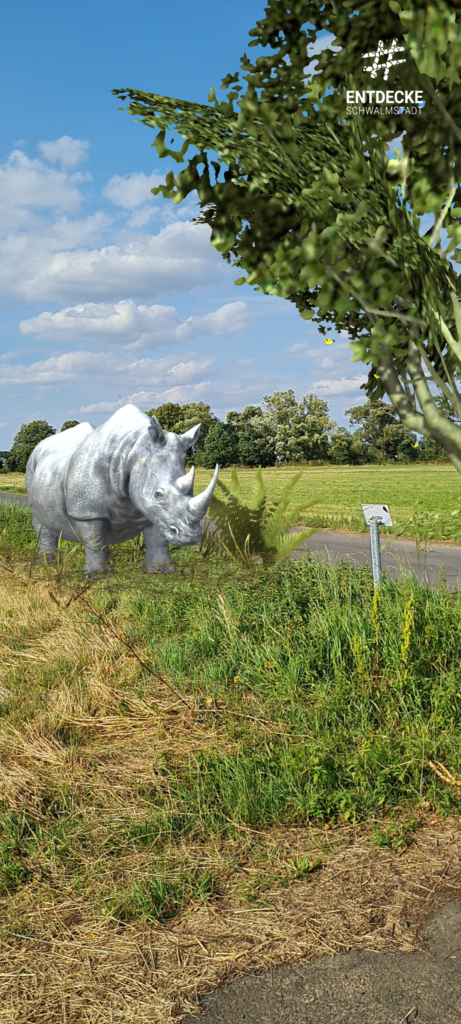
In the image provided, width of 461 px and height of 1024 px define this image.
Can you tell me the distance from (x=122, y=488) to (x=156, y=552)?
2.45 ft

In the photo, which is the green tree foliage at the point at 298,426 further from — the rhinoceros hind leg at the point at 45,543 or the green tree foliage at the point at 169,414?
the rhinoceros hind leg at the point at 45,543

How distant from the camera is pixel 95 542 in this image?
695 centimetres

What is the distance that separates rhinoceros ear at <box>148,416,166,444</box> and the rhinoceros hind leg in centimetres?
286

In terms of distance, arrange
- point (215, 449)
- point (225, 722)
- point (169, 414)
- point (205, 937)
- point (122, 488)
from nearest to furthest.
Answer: point (205, 937), point (225, 722), point (122, 488), point (215, 449), point (169, 414)

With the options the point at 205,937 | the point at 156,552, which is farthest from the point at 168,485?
the point at 205,937

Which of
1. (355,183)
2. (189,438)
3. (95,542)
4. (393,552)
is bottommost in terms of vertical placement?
(393,552)

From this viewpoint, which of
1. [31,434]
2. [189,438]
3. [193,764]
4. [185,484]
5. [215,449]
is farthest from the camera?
[215,449]

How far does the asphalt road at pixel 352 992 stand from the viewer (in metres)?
2.43

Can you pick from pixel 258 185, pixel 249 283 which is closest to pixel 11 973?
pixel 249 283

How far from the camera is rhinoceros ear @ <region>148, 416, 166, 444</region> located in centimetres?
595

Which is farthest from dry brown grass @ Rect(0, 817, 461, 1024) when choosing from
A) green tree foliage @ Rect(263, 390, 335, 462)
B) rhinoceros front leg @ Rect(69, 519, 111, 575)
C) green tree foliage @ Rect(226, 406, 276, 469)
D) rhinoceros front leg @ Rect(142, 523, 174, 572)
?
green tree foliage @ Rect(263, 390, 335, 462)

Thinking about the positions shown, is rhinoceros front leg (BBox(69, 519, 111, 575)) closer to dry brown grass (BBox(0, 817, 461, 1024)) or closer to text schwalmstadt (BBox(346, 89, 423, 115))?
dry brown grass (BBox(0, 817, 461, 1024))

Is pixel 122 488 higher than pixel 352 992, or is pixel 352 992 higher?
pixel 122 488

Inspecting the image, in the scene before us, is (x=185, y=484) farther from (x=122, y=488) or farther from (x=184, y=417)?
(x=184, y=417)
